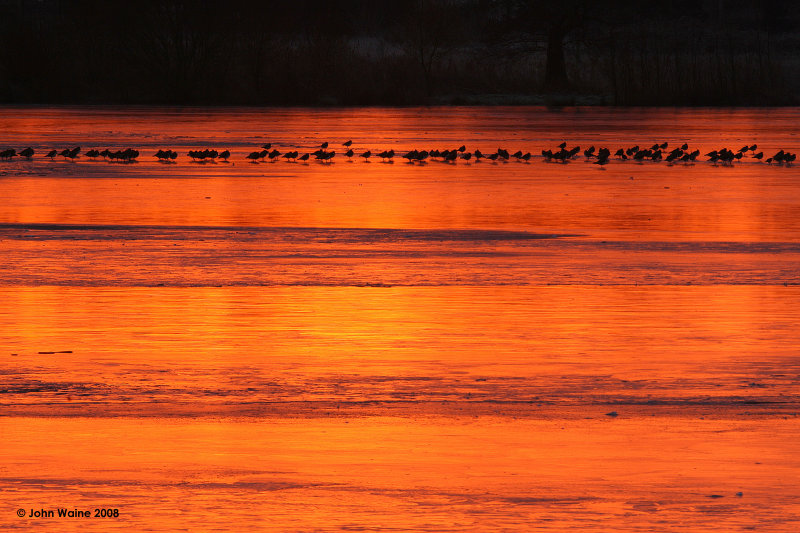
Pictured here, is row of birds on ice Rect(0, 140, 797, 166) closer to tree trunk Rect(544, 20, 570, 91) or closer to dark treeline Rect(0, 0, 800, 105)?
dark treeline Rect(0, 0, 800, 105)

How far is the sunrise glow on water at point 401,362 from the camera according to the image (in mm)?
5707

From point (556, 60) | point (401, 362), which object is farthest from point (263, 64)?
point (401, 362)

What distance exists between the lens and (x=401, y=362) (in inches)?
328

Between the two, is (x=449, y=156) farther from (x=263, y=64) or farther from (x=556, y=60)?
(x=556, y=60)

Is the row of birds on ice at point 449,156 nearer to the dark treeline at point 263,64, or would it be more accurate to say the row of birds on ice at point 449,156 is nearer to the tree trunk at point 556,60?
the dark treeline at point 263,64

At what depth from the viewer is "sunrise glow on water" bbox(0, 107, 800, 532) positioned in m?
5.71

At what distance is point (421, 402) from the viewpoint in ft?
24.1

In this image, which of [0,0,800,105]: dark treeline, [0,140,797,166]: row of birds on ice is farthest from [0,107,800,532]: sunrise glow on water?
[0,0,800,105]: dark treeline

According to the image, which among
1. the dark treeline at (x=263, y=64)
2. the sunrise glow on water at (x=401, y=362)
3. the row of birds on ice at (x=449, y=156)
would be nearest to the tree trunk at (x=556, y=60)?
the dark treeline at (x=263, y=64)

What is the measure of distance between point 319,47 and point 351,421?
52.1 meters

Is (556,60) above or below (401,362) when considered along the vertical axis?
above

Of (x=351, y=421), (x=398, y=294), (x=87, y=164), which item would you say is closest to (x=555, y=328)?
(x=398, y=294)

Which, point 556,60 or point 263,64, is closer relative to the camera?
point 263,64

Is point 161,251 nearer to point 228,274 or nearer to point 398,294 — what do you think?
point 228,274
